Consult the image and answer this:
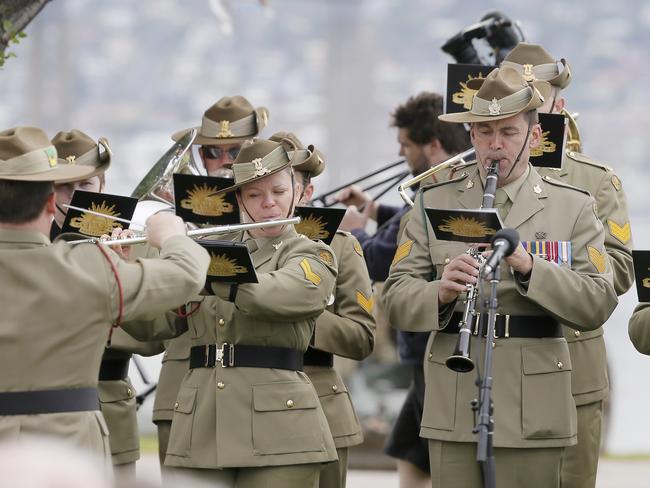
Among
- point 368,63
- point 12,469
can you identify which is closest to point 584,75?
point 368,63

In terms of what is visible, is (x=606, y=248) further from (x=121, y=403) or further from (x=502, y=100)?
(x=121, y=403)

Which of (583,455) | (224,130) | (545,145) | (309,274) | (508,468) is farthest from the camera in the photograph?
(224,130)

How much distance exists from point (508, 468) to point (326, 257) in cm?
115

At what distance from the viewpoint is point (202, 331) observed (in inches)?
249

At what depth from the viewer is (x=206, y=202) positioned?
7.01 meters

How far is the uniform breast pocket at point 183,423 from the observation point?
247 inches

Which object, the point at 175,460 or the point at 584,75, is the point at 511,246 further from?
the point at 584,75

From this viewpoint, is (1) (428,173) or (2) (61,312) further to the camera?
(1) (428,173)

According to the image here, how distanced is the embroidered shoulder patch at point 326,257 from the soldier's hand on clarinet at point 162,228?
1045 mm

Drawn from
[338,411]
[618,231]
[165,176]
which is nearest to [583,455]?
[618,231]

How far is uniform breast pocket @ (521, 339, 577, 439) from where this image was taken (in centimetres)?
611

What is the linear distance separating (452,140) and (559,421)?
277 centimetres

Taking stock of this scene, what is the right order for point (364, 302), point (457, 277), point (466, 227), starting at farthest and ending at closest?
1. point (364, 302)
2. point (457, 277)
3. point (466, 227)

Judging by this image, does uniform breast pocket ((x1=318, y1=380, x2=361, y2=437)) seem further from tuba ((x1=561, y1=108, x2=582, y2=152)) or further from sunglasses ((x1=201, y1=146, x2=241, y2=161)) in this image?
tuba ((x1=561, y1=108, x2=582, y2=152))
